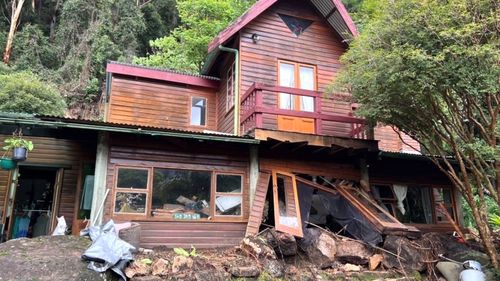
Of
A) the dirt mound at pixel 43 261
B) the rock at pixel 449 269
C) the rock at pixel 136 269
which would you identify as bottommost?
the rock at pixel 449 269

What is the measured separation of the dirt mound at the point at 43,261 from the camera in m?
5.59

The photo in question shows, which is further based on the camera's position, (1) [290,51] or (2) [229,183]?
(1) [290,51]

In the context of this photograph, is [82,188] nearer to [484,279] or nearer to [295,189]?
[295,189]

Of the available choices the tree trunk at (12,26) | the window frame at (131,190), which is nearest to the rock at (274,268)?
the window frame at (131,190)

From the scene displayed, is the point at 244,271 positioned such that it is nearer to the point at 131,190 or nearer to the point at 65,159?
the point at 131,190

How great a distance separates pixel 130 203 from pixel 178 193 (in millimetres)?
1041

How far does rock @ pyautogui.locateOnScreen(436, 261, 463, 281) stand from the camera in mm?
7688

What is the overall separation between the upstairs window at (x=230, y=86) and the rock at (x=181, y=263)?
5.23 metres

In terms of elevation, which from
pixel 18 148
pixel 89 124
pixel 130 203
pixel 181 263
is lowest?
pixel 181 263

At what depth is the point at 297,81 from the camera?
11.0 m

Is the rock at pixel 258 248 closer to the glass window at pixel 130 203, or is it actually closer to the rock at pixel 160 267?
the rock at pixel 160 267

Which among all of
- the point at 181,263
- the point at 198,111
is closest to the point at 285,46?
the point at 198,111

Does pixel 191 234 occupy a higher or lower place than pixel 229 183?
lower

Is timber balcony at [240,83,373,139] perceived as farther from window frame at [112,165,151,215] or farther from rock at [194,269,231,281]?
rock at [194,269,231,281]
